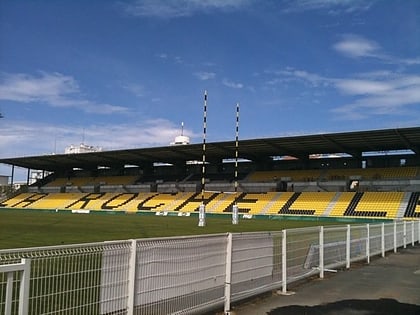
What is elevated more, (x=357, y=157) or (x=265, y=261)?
(x=357, y=157)

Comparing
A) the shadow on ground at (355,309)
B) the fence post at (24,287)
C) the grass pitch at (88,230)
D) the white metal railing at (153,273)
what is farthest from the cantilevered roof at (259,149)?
the fence post at (24,287)

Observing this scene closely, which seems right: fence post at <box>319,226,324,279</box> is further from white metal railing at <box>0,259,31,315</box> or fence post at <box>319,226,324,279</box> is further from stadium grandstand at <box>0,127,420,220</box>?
stadium grandstand at <box>0,127,420,220</box>

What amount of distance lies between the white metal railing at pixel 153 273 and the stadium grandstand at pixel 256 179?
3642 centimetres

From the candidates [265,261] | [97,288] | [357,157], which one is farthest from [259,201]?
[97,288]

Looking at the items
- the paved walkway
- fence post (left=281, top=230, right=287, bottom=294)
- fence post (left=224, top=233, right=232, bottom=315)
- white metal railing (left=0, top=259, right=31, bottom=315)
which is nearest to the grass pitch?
fence post (left=281, top=230, right=287, bottom=294)

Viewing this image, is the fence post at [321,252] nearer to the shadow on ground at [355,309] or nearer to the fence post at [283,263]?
the fence post at [283,263]

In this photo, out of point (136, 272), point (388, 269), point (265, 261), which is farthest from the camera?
point (388, 269)

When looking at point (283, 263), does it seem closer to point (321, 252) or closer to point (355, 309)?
point (355, 309)

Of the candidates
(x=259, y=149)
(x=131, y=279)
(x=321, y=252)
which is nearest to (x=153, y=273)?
(x=131, y=279)

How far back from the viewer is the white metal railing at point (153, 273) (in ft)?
14.9

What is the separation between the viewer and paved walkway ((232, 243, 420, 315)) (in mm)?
7309

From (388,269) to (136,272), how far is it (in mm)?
8970

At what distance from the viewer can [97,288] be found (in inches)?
201

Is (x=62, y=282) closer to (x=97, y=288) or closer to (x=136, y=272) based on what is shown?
(x=97, y=288)
